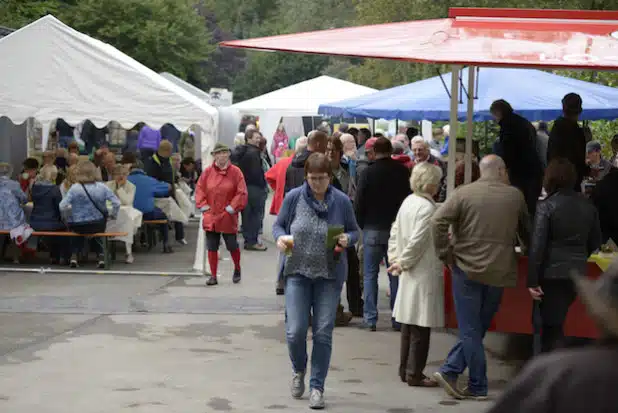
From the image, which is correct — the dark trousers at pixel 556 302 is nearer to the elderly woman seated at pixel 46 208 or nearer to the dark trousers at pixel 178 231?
the elderly woman seated at pixel 46 208

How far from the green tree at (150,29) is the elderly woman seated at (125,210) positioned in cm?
3041

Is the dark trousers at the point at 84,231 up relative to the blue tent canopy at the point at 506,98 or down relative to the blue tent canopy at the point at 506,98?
down

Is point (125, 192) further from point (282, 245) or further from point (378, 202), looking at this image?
point (282, 245)

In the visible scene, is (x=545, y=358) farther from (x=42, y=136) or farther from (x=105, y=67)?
(x=42, y=136)

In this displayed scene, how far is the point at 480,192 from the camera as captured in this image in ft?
25.9

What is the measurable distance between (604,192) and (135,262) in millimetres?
8732

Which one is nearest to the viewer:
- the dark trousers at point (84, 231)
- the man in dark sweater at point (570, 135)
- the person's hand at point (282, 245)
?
the person's hand at point (282, 245)

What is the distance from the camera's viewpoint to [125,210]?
15703 mm

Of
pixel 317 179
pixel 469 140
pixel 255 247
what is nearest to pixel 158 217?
pixel 255 247

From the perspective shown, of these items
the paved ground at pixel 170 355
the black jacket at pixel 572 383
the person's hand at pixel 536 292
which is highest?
the black jacket at pixel 572 383

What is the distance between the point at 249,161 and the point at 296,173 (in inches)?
245

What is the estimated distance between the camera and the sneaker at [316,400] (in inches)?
312

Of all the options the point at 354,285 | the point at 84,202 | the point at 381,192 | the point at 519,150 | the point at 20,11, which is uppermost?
the point at 20,11

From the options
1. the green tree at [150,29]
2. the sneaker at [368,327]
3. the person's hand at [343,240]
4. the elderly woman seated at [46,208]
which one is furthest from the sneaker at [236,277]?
the green tree at [150,29]
